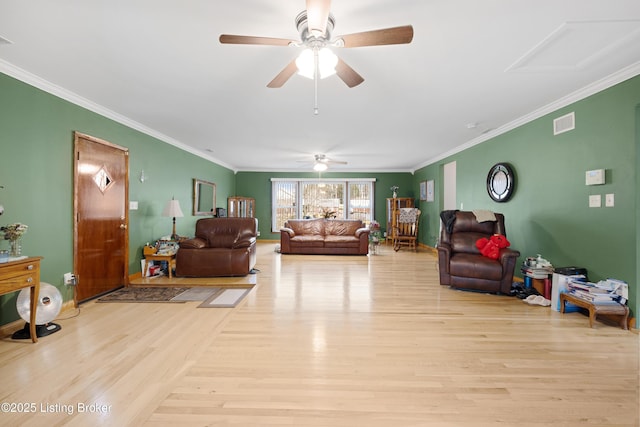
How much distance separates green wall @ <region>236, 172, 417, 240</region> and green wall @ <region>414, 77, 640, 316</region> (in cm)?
431

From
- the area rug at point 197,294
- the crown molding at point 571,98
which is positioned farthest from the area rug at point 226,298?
the crown molding at point 571,98

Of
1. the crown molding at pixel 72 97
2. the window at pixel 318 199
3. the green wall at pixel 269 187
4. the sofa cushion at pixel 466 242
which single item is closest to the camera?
the crown molding at pixel 72 97

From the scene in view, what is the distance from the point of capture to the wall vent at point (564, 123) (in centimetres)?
324

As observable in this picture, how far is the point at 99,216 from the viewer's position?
3.52 metres

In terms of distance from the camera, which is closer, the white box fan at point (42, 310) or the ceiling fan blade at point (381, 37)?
the ceiling fan blade at point (381, 37)

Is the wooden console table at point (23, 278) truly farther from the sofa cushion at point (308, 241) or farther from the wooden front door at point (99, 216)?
the sofa cushion at point (308, 241)

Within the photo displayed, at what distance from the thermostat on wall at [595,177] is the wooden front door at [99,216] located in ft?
19.1

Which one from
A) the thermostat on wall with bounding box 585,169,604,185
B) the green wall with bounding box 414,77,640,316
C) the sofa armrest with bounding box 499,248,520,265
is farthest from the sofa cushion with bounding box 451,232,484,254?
the thermostat on wall with bounding box 585,169,604,185

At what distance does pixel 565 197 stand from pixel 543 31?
222 cm

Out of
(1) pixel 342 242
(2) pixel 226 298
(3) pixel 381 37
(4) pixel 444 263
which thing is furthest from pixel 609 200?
(1) pixel 342 242

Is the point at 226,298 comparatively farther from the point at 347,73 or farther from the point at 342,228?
the point at 342,228

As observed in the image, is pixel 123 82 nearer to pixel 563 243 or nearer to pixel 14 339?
pixel 14 339

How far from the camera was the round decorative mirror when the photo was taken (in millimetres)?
4254

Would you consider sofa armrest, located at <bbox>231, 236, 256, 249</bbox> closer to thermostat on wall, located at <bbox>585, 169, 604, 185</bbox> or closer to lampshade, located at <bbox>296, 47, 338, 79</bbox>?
lampshade, located at <bbox>296, 47, 338, 79</bbox>
